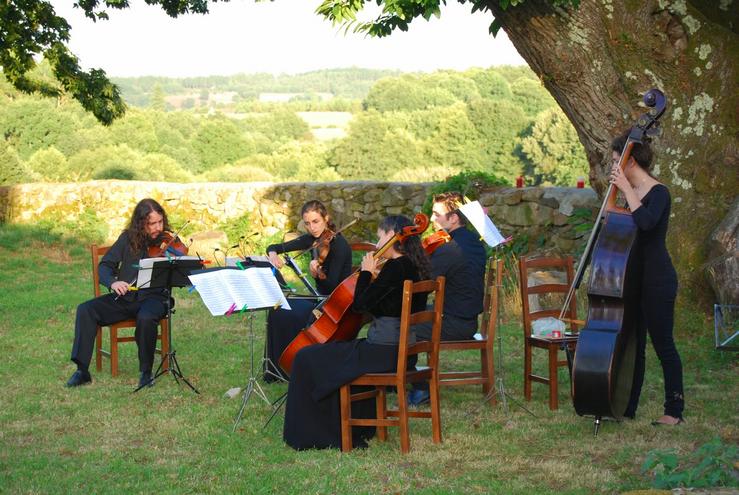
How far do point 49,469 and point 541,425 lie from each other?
2772mm

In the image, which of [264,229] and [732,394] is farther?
[264,229]

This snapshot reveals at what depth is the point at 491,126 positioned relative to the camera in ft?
177

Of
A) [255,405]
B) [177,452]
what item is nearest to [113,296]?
[255,405]

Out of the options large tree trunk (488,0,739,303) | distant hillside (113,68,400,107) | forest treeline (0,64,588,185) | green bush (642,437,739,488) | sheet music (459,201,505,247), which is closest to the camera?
green bush (642,437,739,488)

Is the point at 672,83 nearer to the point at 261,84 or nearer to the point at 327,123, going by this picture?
the point at 327,123

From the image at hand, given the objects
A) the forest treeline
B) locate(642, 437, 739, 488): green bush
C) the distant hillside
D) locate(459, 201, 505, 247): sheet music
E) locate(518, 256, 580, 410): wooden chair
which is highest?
the distant hillside

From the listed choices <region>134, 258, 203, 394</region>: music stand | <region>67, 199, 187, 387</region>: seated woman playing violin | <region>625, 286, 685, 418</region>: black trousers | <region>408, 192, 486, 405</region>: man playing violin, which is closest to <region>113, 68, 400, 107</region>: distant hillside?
<region>67, 199, 187, 387</region>: seated woman playing violin

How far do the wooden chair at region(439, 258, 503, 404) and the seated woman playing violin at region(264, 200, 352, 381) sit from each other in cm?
109

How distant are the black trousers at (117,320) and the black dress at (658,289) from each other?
11.1ft

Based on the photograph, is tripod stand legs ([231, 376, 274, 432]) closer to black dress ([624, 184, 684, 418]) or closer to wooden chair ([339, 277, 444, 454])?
wooden chair ([339, 277, 444, 454])

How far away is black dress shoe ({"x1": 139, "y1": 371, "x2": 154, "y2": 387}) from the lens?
6762 mm

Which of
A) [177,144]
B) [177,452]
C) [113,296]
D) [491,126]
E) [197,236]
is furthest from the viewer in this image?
→ [491,126]

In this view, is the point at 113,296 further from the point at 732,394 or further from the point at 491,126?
the point at 491,126

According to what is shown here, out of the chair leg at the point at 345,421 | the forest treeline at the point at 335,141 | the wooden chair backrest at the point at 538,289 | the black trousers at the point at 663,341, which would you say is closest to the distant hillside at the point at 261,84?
the forest treeline at the point at 335,141
